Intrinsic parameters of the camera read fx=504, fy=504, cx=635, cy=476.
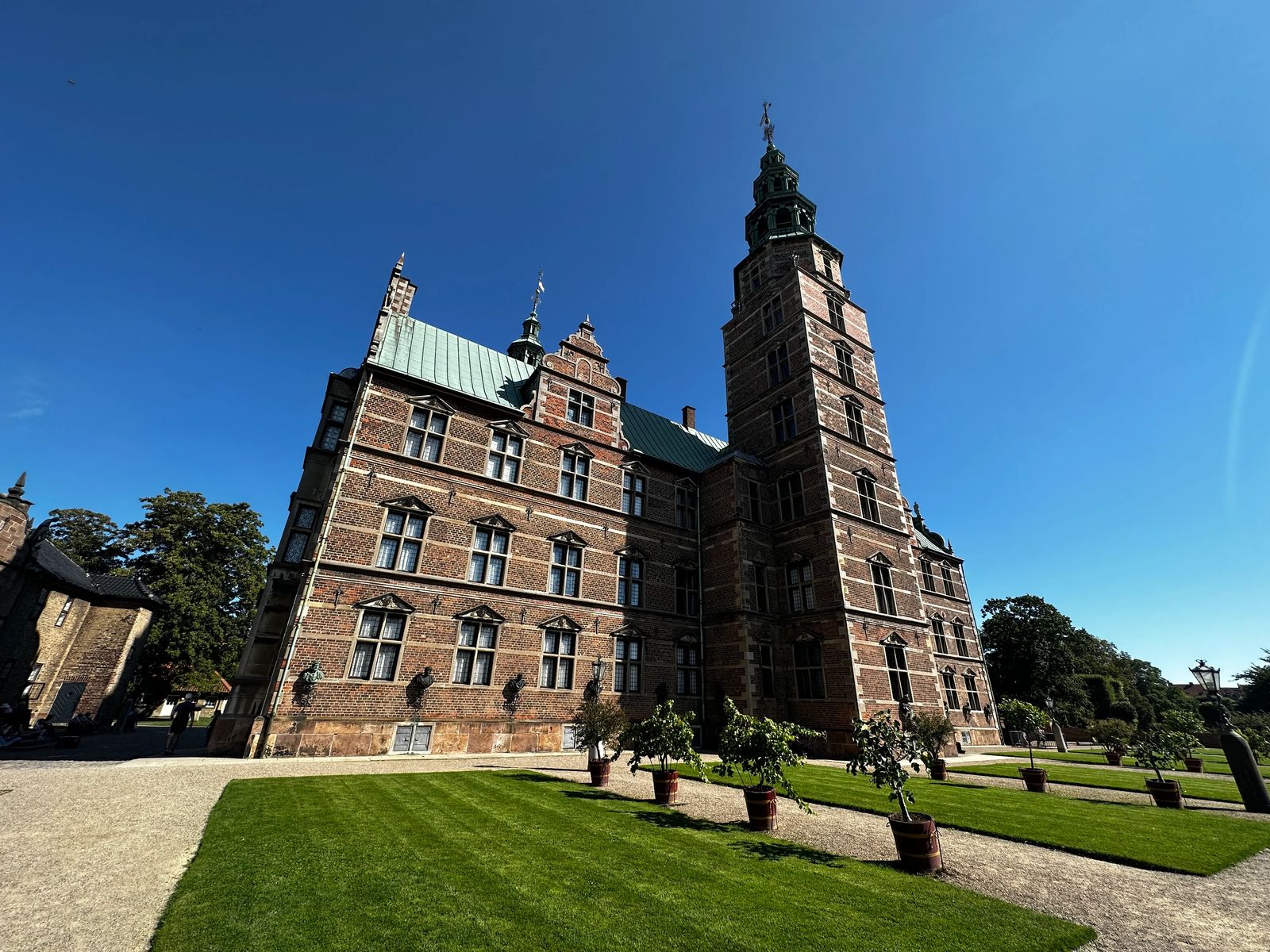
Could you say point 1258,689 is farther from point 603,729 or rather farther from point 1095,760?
point 603,729

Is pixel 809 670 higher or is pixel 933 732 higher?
pixel 809 670

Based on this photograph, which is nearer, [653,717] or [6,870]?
[6,870]

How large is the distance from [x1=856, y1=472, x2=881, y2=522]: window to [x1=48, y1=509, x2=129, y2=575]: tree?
2043 inches

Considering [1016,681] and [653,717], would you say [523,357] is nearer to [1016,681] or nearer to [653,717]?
[653,717]

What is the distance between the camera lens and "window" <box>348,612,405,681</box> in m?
15.8

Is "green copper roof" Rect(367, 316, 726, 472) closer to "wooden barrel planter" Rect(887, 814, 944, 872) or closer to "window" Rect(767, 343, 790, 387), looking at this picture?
"window" Rect(767, 343, 790, 387)

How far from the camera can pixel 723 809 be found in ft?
32.4

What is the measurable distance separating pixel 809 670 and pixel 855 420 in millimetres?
13066

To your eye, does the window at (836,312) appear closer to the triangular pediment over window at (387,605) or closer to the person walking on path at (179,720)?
the triangular pediment over window at (387,605)

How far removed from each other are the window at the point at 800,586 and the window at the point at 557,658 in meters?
9.97

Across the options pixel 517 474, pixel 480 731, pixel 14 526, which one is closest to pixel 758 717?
pixel 480 731

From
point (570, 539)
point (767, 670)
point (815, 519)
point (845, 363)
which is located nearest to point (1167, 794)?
point (767, 670)

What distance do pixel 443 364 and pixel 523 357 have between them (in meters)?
16.4

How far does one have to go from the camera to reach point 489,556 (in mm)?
19203
